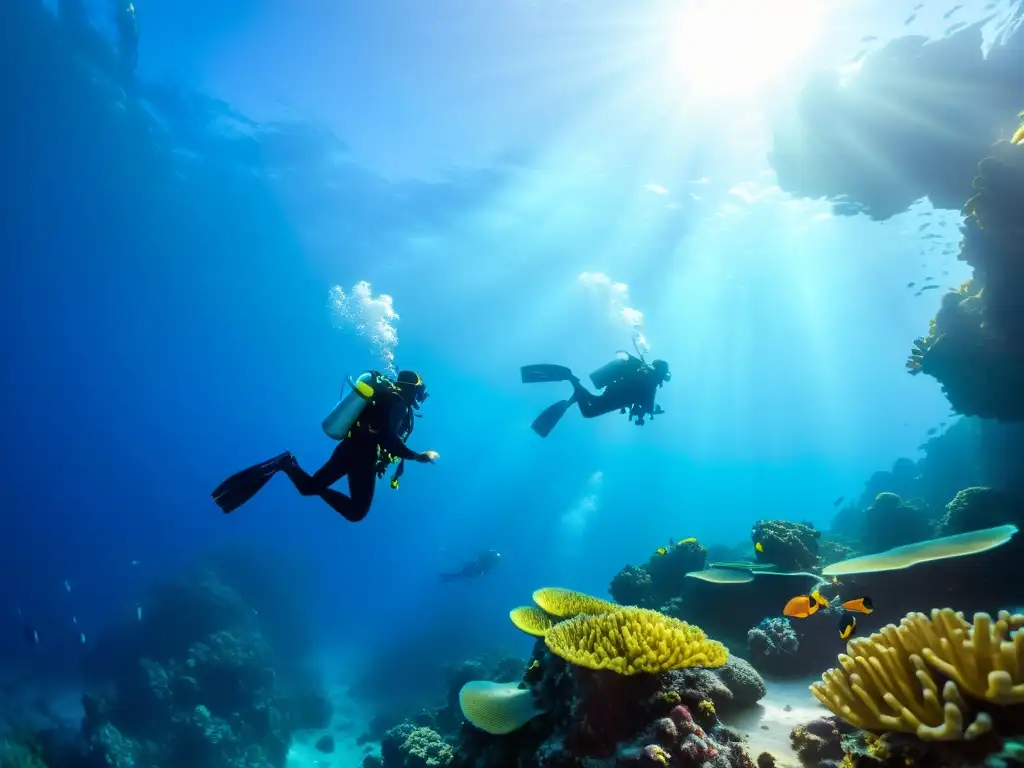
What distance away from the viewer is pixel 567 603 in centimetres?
612

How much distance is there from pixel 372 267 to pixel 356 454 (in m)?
42.5

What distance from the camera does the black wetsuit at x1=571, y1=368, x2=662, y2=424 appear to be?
36.0 feet

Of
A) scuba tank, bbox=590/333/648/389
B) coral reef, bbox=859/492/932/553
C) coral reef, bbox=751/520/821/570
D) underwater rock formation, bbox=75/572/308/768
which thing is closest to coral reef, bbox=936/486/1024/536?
coral reef, bbox=859/492/932/553

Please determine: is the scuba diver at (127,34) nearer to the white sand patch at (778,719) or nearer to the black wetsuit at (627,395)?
the black wetsuit at (627,395)

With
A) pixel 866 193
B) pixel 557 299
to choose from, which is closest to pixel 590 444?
pixel 557 299

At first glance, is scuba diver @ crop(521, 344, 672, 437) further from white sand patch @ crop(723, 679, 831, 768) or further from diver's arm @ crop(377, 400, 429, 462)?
white sand patch @ crop(723, 679, 831, 768)

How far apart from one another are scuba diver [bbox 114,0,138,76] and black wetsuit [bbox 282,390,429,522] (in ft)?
121

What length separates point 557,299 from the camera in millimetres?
47250

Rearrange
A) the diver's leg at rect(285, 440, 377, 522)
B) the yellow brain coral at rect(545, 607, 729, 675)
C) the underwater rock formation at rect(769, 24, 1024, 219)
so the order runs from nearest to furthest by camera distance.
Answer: the yellow brain coral at rect(545, 607, 729, 675) < the diver's leg at rect(285, 440, 377, 522) < the underwater rock formation at rect(769, 24, 1024, 219)

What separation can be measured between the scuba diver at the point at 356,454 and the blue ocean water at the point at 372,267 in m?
22.8

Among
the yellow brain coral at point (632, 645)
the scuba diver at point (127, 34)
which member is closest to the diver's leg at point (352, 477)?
the yellow brain coral at point (632, 645)

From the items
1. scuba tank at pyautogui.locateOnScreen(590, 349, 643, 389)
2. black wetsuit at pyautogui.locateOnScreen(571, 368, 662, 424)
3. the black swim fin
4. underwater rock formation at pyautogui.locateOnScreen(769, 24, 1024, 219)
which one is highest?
underwater rock formation at pyautogui.locateOnScreen(769, 24, 1024, 219)

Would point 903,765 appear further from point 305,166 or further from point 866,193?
point 305,166

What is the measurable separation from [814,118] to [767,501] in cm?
13538
